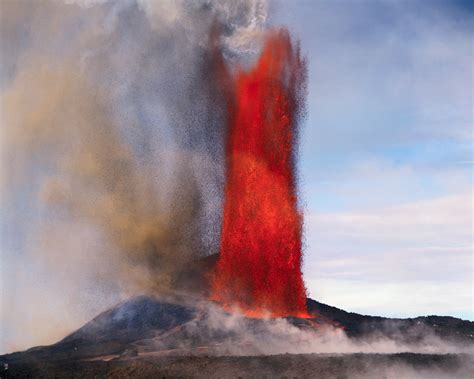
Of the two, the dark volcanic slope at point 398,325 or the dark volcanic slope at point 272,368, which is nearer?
the dark volcanic slope at point 272,368

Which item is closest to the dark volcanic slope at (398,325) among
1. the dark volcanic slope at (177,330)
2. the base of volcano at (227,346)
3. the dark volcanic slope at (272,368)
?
the dark volcanic slope at (177,330)

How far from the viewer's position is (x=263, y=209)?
10750 cm

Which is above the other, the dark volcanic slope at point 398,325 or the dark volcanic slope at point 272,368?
the dark volcanic slope at point 398,325

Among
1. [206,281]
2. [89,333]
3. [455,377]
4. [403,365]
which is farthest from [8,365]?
[455,377]

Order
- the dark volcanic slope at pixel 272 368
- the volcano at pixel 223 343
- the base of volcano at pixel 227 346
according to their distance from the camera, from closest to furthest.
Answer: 1. the dark volcanic slope at pixel 272 368
2. the base of volcano at pixel 227 346
3. the volcano at pixel 223 343

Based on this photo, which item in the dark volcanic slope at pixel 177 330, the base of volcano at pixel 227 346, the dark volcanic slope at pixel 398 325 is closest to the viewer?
the base of volcano at pixel 227 346

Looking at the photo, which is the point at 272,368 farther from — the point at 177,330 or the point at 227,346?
the point at 177,330

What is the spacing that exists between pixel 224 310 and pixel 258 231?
1280 cm

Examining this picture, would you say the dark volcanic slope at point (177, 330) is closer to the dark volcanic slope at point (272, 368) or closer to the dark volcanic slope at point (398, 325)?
the dark volcanic slope at point (398, 325)

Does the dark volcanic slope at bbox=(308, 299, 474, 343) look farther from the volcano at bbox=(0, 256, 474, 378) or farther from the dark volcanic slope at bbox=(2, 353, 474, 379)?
the dark volcanic slope at bbox=(2, 353, 474, 379)

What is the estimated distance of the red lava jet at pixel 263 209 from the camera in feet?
346

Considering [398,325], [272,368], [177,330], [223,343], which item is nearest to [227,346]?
[223,343]

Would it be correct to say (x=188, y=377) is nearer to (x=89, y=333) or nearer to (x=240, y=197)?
(x=89, y=333)

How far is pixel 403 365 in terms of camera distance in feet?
266
